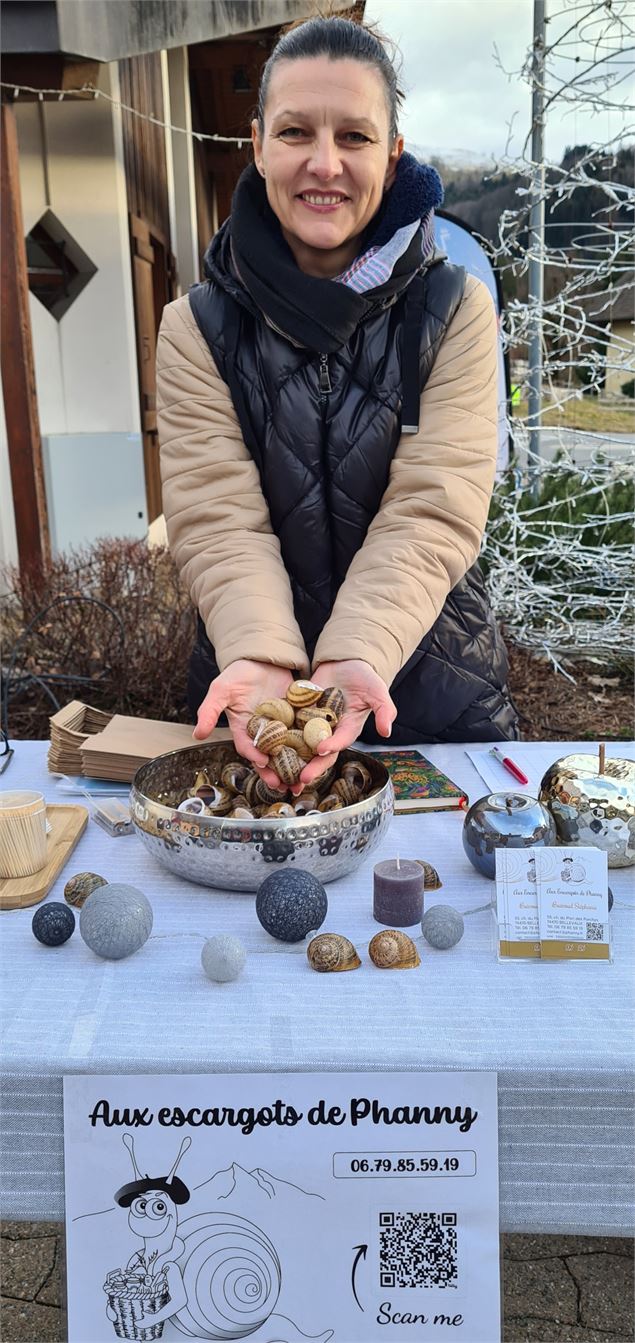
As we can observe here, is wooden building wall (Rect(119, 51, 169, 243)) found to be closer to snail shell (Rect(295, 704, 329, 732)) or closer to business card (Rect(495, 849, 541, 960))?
snail shell (Rect(295, 704, 329, 732))

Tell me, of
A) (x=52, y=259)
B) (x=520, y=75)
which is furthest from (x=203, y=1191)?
(x=52, y=259)

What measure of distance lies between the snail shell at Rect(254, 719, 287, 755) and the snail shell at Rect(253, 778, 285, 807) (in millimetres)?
44

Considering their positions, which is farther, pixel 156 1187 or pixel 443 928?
pixel 443 928

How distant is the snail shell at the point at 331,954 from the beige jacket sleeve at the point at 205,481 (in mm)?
628

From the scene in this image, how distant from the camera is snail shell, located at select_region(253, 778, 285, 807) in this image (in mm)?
1178

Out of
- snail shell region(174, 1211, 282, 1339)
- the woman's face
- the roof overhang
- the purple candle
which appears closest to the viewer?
snail shell region(174, 1211, 282, 1339)

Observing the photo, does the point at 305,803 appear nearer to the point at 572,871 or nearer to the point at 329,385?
the point at 572,871

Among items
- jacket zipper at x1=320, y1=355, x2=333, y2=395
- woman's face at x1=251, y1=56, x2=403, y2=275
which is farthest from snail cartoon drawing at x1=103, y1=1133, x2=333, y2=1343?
woman's face at x1=251, y1=56, x2=403, y2=275

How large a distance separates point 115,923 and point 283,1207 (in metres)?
0.32

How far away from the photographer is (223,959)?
0.95m

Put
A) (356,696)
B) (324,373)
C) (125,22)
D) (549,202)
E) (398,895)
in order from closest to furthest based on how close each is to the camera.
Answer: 1. (398,895)
2. (356,696)
3. (324,373)
4. (549,202)
5. (125,22)

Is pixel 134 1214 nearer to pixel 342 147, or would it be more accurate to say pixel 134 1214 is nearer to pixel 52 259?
pixel 342 147

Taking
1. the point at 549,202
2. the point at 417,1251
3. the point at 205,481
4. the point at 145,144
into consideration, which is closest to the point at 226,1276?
the point at 417,1251

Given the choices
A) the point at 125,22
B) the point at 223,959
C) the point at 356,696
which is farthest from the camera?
the point at 125,22
